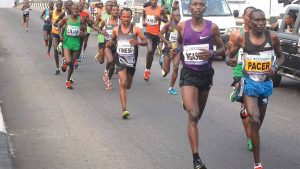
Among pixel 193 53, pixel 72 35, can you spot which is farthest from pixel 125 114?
pixel 72 35

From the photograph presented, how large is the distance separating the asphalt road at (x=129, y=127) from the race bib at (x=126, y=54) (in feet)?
2.78

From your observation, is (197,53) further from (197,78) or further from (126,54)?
(126,54)

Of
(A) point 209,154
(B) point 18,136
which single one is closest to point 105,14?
(B) point 18,136

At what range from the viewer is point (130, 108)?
11625 mm

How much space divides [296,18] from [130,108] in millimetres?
4382

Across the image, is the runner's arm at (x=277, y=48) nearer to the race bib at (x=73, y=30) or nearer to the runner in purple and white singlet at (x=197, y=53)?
the runner in purple and white singlet at (x=197, y=53)

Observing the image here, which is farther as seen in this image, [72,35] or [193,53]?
[72,35]

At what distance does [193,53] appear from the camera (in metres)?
7.55

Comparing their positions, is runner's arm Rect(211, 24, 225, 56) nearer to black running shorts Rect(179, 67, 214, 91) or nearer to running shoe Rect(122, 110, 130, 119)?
black running shorts Rect(179, 67, 214, 91)

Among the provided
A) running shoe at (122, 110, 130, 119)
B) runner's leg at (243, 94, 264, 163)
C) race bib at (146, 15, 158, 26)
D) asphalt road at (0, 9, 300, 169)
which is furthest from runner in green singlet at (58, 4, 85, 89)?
runner's leg at (243, 94, 264, 163)

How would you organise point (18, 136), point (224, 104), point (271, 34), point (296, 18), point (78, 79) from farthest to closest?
point (78, 79) < point (296, 18) < point (224, 104) < point (18, 136) < point (271, 34)

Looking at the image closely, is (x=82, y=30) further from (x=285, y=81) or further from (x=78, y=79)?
(x=285, y=81)

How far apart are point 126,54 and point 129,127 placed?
1740 mm

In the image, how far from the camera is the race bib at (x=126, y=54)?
36.5 ft
